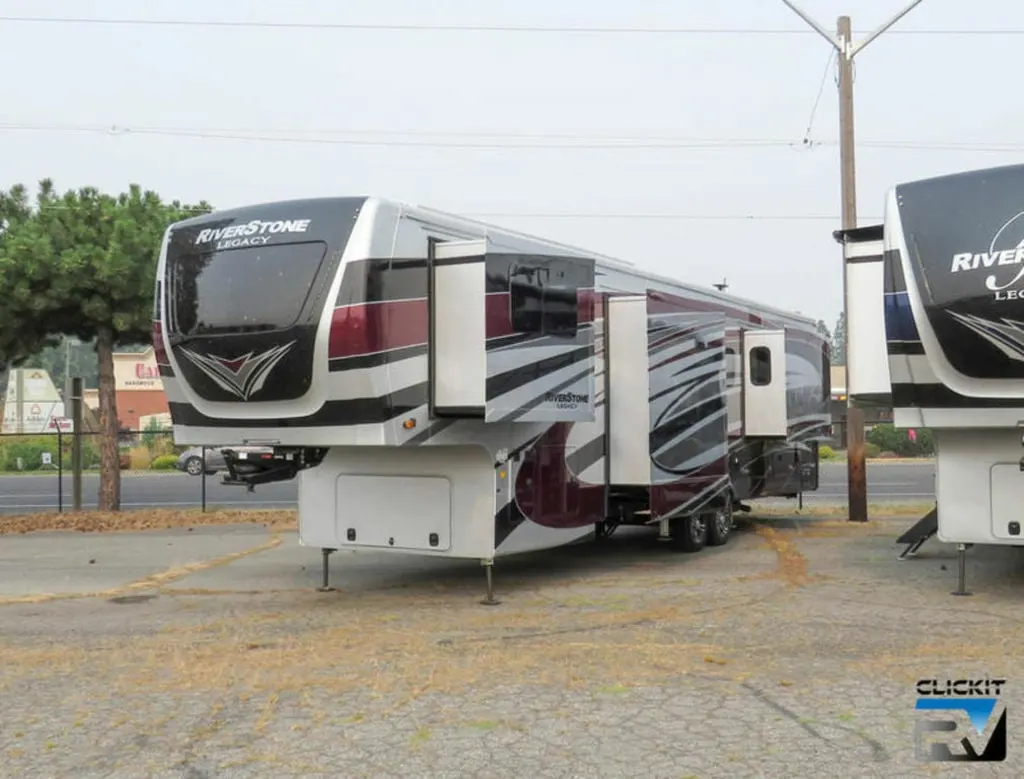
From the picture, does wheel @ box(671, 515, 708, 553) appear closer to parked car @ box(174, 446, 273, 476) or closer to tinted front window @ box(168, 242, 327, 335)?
parked car @ box(174, 446, 273, 476)

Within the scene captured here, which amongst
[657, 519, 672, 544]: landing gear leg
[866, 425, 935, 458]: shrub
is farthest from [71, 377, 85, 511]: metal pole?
[866, 425, 935, 458]: shrub

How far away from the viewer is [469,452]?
882 centimetres

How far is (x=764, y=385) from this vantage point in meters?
13.2

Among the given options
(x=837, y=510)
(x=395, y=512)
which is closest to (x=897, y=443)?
(x=837, y=510)

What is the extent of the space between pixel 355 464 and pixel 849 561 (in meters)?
5.52

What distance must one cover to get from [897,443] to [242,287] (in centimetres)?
3651

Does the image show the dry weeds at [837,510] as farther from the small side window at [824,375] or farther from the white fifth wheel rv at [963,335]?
the white fifth wheel rv at [963,335]

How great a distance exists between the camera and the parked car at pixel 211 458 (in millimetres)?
8430

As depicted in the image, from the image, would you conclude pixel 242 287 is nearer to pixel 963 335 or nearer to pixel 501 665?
pixel 501 665

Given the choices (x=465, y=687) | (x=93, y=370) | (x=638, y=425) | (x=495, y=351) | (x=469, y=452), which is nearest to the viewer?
(x=465, y=687)

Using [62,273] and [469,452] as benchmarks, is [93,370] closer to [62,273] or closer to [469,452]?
[62,273]

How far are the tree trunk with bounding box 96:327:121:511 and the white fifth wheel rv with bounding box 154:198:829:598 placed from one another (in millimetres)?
8419

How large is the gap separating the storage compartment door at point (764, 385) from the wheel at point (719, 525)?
1.16 metres

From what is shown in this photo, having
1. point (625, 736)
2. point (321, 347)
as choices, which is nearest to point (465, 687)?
point (625, 736)
